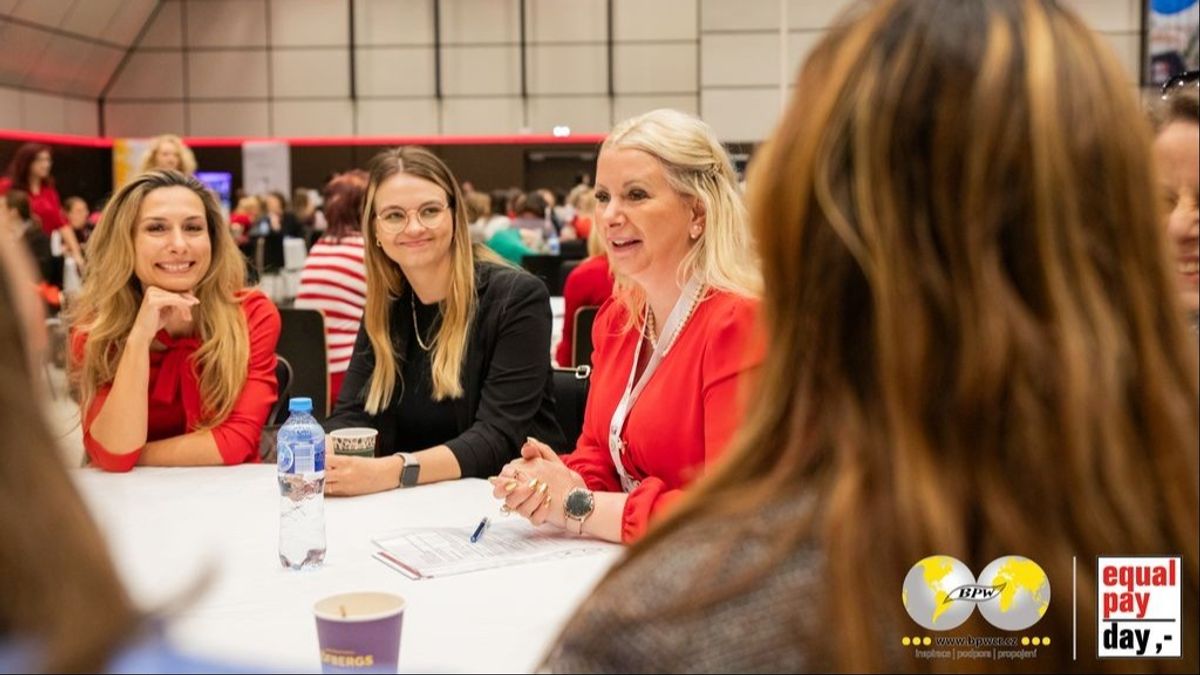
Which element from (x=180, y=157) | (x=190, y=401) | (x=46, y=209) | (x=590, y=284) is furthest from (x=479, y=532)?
(x=46, y=209)

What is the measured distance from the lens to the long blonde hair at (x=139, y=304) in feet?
9.79

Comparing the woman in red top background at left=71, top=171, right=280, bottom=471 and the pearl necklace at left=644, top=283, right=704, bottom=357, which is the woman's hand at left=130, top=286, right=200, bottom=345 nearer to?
the woman in red top background at left=71, top=171, right=280, bottom=471

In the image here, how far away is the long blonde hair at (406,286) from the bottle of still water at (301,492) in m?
0.88

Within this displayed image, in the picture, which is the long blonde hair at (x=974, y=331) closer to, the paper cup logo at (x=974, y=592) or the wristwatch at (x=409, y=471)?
the paper cup logo at (x=974, y=592)

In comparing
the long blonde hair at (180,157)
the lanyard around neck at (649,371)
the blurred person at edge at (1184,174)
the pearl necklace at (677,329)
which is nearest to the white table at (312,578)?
the lanyard around neck at (649,371)

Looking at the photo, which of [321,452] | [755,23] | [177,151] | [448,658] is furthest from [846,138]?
[755,23]

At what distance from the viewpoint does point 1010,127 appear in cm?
76

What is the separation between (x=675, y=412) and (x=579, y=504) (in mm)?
325

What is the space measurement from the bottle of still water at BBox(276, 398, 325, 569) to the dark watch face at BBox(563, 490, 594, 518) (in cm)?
45

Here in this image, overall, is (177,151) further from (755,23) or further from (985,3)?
(755,23)

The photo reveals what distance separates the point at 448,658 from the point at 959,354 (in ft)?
3.29

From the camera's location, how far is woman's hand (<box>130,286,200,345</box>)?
2.91m

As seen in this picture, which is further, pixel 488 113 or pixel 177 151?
pixel 488 113

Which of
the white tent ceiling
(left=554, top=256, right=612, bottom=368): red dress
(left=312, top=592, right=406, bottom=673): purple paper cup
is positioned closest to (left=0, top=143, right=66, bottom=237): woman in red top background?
the white tent ceiling
